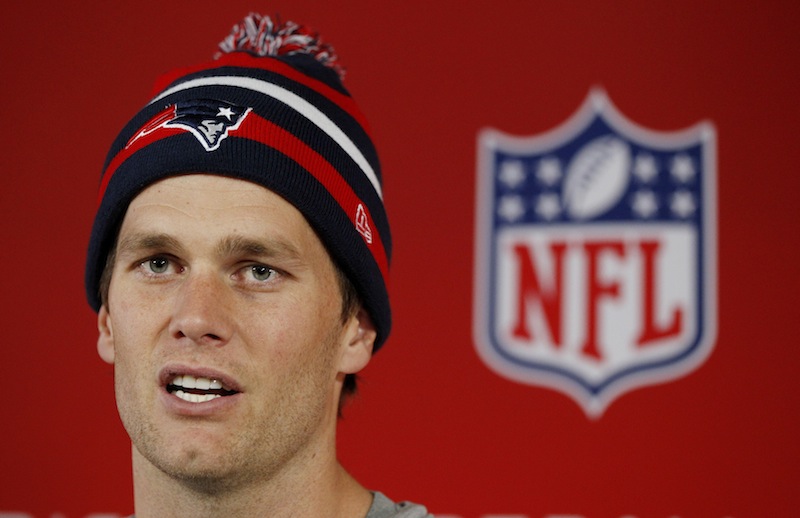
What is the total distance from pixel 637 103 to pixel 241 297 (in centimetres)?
121

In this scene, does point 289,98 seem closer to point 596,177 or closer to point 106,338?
point 106,338

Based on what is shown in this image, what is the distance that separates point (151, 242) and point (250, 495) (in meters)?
0.28

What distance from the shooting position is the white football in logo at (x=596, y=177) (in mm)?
2025

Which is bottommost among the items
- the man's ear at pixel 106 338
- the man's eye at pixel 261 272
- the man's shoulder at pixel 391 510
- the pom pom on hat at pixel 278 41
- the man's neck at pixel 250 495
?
the man's shoulder at pixel 391 510

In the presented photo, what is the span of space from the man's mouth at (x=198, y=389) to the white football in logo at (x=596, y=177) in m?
1.13

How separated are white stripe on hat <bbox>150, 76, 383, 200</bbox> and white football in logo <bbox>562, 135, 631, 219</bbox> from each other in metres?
0.90

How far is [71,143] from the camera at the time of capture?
7.39 feet

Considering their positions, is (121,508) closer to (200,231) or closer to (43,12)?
(43,12)

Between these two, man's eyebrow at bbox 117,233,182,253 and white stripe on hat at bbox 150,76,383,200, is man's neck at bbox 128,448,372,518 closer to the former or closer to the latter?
man's eyebrow at bbox 117,233,182,253

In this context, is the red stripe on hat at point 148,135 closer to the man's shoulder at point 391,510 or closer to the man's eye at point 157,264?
the man's eye at point 157,264

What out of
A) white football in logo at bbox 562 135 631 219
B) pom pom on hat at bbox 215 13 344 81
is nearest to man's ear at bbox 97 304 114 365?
pom pom on hat at bbox 215 13 344 81

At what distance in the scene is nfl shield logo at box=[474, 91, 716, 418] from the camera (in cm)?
198

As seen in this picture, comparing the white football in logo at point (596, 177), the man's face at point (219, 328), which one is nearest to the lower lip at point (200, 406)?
the man's face at point (219, 328)

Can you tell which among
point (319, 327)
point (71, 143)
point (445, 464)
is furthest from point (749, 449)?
point (71, 143)
